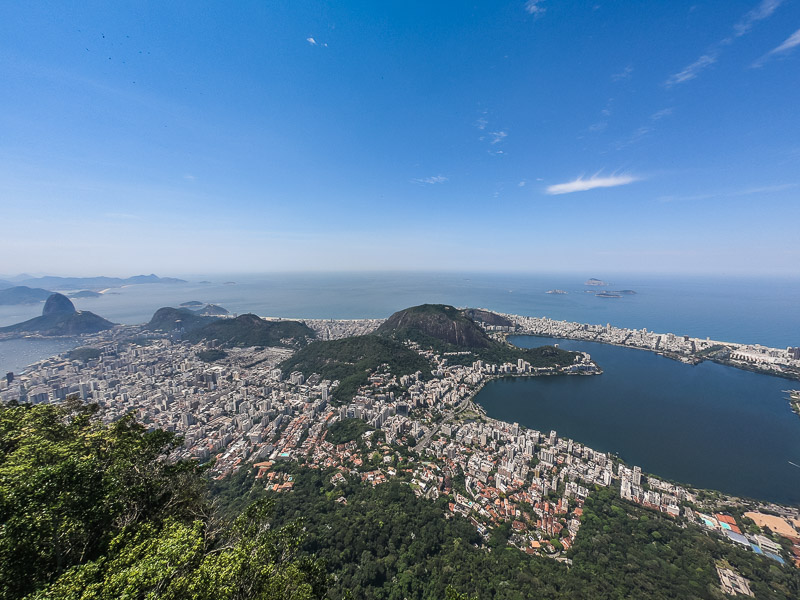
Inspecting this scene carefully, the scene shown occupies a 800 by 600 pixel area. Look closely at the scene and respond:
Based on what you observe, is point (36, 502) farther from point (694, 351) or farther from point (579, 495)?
point (694, 351)

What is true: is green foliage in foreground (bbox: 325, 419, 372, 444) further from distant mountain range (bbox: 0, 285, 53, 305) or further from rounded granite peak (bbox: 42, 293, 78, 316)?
distant mountain range (bbox: 0, 285, 53, 305)

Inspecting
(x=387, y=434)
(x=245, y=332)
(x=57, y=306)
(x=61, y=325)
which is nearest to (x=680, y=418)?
(x=387, y=434)

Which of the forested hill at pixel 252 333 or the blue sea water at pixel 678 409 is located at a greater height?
the forested hill at pixel 252 333

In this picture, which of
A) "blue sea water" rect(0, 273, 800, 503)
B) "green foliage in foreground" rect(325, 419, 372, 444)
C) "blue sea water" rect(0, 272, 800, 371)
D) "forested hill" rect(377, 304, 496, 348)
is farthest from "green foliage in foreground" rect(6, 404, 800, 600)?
"blue sea water" rect(0, 272, 800, 371)

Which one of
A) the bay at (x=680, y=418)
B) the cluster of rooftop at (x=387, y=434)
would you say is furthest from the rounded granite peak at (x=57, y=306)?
the bay at (x=680, y=418)

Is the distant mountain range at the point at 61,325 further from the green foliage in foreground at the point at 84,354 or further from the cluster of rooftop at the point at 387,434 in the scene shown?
the cluster of rooftop at the point at 387,434

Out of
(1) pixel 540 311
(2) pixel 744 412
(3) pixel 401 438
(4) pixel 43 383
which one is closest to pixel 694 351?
(2) pixel 744 412
